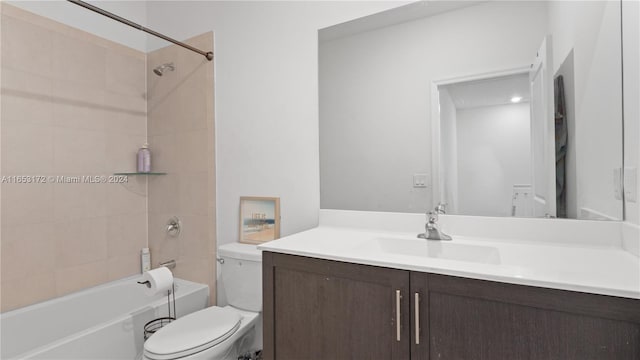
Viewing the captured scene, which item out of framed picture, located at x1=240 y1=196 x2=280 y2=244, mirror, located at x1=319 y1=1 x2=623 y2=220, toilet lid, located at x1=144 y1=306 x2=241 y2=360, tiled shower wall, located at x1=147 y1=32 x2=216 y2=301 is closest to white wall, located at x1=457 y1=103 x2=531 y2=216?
mirror, located at x1=319 y1=1 x2=623 y2=220

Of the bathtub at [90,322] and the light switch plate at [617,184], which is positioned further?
the bathtub at [90,322]

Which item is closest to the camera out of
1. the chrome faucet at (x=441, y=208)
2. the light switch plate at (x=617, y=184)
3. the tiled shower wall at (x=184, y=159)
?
the light switch plate at (x=617, y=184)

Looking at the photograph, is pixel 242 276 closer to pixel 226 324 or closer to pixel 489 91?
pixel 226 324

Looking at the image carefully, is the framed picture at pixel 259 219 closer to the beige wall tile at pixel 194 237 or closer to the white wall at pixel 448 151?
the beige wall tile at pixel 194 237

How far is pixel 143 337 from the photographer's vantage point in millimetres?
1625

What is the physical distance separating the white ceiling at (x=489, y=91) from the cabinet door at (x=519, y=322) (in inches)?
30.7

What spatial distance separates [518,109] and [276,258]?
1091 mm

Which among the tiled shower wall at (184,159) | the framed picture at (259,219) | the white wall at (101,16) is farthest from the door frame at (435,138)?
the white wall at (101,16)

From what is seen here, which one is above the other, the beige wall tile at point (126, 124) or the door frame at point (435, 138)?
the beige wall tile at point (126, 124)

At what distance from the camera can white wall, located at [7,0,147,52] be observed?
1.80 meters

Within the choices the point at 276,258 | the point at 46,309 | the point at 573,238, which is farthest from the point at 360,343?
the point at 46,309

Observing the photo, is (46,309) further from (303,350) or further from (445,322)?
(445,322)

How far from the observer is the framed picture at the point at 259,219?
1749 mm

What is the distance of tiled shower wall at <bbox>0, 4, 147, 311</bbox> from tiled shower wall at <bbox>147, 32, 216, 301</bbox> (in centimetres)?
13
